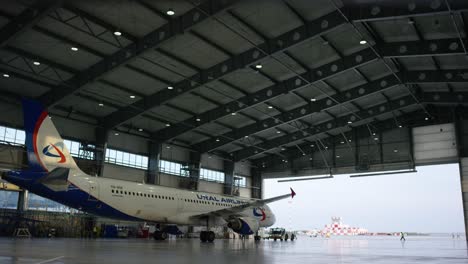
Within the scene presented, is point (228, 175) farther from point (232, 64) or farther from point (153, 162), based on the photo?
point (232, 64)

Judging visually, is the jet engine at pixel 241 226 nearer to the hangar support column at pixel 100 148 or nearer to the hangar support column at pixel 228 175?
the hangar support column at pixel 100 148

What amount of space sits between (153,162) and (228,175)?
466 inches

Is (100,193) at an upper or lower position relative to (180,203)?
upper

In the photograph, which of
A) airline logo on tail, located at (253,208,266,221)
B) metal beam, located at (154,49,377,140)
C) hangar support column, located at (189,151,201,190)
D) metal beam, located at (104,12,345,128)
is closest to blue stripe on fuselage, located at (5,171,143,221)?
metal beam, located at (104,12,345,128)

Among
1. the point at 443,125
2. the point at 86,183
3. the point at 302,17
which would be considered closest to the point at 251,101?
the point at 302,17

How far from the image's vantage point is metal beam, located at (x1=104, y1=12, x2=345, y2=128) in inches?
905

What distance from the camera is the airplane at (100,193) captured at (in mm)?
18750

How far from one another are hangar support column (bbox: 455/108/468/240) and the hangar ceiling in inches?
116

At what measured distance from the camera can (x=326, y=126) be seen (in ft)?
135

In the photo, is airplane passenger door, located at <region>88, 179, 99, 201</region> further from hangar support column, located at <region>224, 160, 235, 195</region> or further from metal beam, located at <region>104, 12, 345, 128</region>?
hangar support column, located at <region>224, 160, 235, 195</region>

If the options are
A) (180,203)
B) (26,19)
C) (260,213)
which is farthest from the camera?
(260,213)

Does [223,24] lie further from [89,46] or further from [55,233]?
[55,233]

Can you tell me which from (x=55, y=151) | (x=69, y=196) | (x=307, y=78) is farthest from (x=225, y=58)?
(x=69, y=196)

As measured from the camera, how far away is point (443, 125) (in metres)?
40.5
